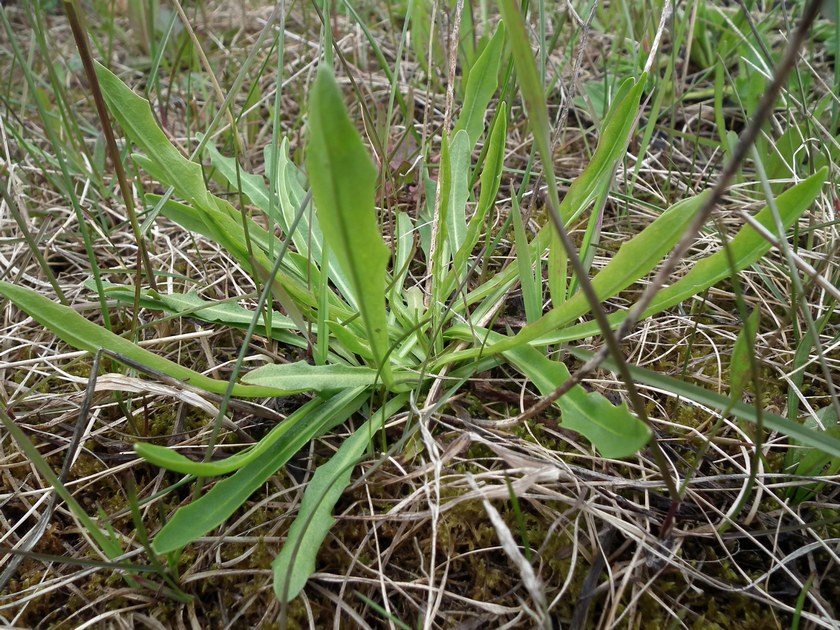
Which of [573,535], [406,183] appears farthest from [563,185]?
[573,535]

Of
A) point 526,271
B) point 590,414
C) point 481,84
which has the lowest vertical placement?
point 590,414

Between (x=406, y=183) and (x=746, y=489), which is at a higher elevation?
(x=406, y=183)

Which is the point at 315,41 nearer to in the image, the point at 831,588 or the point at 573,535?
the point at 573,535

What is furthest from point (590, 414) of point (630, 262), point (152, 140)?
point (152, 140)

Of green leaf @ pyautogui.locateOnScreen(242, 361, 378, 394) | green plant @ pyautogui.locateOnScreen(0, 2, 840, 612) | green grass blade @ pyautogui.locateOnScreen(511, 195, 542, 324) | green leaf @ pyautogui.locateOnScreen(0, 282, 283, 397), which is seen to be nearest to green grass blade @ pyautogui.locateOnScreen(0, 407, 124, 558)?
green plant @ pyautogui.locateOnScreen(0, 2, 840, 612)

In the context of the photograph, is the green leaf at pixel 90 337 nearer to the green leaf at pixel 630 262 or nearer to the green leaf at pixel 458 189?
the green leaf at pixel 630 262

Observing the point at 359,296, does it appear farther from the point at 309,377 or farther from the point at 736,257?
the point at 736,257
